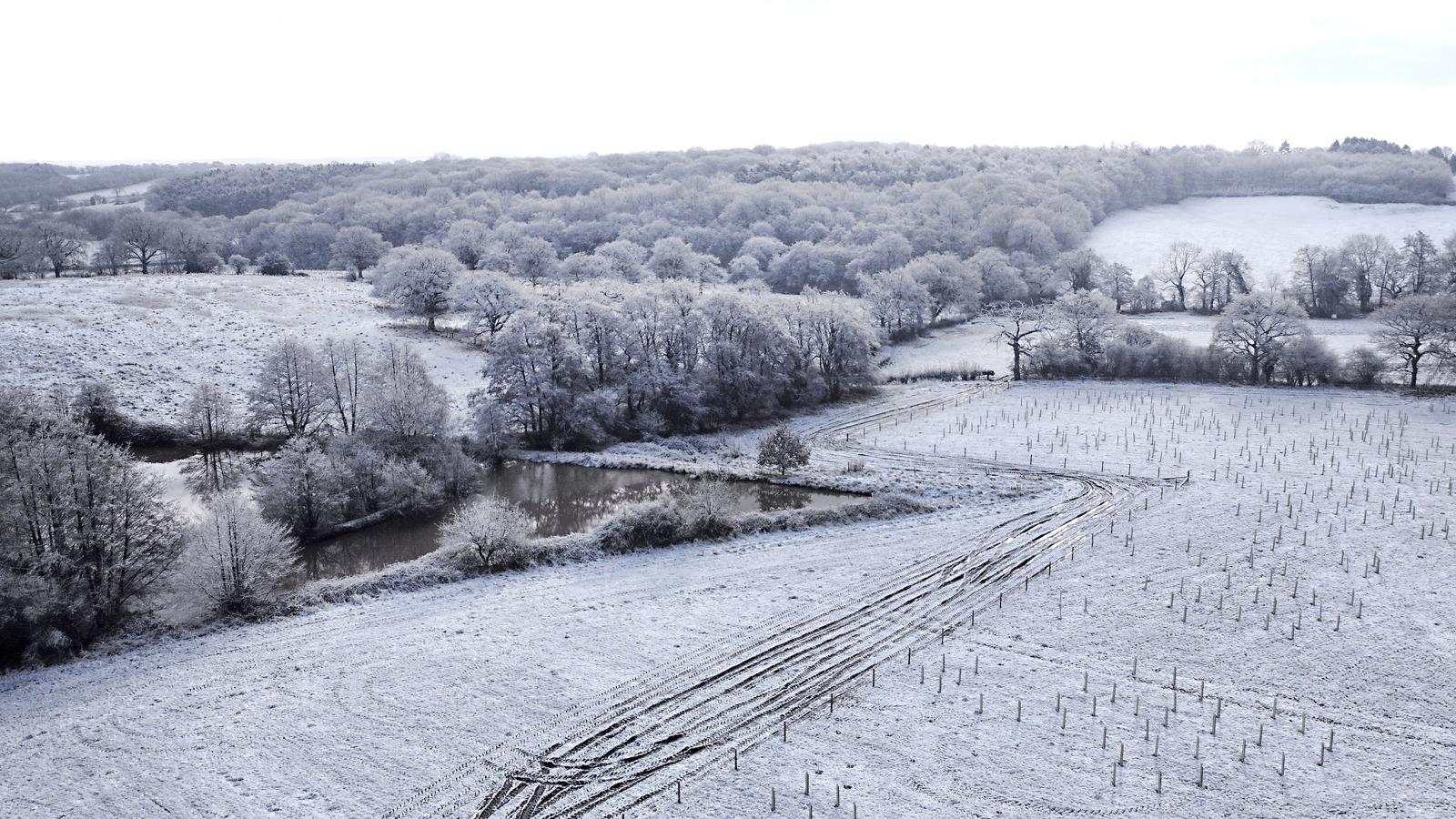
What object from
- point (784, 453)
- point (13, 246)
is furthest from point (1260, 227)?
point (13, 246)

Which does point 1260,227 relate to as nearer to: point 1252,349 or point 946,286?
point 946,286

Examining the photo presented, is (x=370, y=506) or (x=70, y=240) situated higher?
(x=70, y=240)

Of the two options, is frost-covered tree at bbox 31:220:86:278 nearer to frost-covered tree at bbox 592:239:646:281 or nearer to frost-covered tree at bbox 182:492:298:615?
frost-covered tree at bbox 592:239:646:281

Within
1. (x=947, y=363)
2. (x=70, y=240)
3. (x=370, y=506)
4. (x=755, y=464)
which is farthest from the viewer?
(x=70, y=240)

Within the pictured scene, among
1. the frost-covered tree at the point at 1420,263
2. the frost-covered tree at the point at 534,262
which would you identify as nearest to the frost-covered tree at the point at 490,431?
the frost-covered tree at the point at 534,262

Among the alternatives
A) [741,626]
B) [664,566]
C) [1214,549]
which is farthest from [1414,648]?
[664,566]

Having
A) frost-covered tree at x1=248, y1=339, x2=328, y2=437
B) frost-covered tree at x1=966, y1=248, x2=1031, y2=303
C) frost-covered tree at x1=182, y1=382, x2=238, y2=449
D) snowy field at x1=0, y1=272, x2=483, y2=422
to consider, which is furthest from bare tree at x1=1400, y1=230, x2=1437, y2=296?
frost-covered tree at x1=182, y1=382, x2=238, y2=449

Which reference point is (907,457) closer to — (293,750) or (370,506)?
(370,506)
